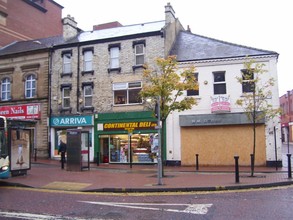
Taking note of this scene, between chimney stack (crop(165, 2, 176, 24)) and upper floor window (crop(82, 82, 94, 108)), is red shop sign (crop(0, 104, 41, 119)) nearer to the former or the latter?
upper floor window (crop(82, 82, 94, 108))

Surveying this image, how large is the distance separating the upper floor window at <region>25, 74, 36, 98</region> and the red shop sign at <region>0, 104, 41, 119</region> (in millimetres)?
974

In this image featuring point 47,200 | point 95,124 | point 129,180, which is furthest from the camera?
point 95,124

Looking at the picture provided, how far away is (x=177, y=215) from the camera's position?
8.18m

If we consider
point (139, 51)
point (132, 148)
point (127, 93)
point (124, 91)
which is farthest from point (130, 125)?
point (139, 51)

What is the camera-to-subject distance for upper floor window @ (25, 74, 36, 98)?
28.2 meters

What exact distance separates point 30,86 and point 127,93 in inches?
353

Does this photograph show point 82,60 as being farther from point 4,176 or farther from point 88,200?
point 88,200

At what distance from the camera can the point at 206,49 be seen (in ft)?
79.6

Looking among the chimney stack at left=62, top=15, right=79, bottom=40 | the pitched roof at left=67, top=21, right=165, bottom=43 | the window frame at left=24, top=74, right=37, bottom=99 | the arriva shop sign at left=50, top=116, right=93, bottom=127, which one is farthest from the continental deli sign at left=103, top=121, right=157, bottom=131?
the chimney stack at left=62, top=15, right=79, bottom=40

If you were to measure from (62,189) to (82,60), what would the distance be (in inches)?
612

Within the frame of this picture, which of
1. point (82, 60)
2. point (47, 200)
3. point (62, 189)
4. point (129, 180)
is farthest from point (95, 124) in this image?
point (47, 200)

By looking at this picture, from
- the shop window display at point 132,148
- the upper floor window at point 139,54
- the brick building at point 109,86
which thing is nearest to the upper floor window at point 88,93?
the brick building at point 109,86

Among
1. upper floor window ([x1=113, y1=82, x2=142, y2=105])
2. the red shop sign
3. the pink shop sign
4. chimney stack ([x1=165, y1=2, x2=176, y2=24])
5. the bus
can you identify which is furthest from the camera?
the red shop sign

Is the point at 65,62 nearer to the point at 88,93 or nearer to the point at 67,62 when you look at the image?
the point at 67,62
